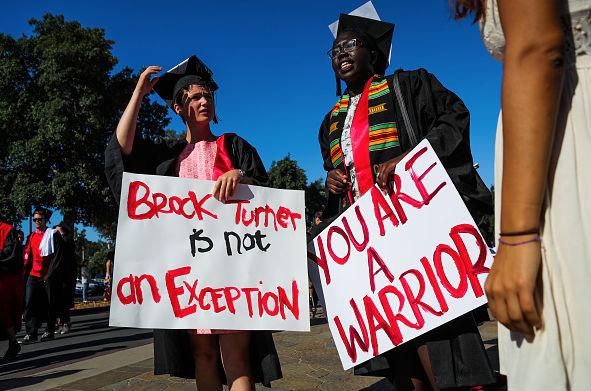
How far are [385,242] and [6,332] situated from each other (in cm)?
609

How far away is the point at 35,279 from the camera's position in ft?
25.2

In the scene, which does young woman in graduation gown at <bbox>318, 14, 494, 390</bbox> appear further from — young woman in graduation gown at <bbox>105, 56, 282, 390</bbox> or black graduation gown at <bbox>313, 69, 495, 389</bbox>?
young woman in graduation gown at <bbox>105, 56, 282, 390</bbox>

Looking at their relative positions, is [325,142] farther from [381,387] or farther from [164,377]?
[164,377]

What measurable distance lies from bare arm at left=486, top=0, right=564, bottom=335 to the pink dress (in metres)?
1.66

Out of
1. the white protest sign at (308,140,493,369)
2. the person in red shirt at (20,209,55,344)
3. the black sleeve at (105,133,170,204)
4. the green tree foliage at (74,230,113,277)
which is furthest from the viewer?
the green tree foliage at (74,230,113,277)

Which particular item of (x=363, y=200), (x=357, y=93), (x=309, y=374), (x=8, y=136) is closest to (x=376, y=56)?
(x=357, y=93)

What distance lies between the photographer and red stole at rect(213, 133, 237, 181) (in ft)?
7.83

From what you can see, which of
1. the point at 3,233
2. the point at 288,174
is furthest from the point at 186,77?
the point at 288,174

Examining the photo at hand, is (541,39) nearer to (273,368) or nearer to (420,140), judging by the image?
(420,140)

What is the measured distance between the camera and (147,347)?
20.5ft

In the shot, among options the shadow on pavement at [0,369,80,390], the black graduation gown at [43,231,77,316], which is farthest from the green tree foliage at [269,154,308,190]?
the shadow on pavement at [0,369,80,390]

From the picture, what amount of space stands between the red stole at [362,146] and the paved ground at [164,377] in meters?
1.94

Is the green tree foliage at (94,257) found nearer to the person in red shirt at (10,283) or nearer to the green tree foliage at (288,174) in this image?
the green tree foliage at (288,174)

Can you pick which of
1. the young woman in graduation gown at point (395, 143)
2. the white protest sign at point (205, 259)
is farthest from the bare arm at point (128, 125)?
the young woman in graduation gown at point (395, 143)
